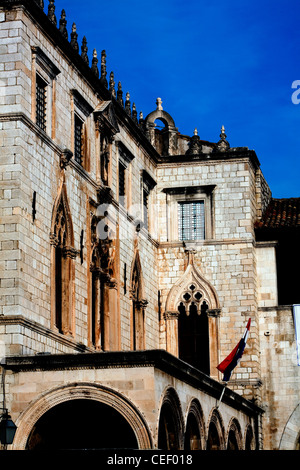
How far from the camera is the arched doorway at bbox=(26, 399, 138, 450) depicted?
2641 centimetres

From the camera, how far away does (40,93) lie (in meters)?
29.5

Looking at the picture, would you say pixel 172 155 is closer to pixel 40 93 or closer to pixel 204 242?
pixel 204 242

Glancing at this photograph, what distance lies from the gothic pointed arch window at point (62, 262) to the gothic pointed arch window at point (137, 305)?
5.74 metres

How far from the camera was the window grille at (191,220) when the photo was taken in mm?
38781

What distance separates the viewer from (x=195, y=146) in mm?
39750

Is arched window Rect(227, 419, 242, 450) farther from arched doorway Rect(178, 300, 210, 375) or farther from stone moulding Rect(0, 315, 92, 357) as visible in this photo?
stone moulding Rect(0, 315, 92, 357)

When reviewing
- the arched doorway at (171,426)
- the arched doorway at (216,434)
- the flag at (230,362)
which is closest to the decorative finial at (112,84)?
the flag at (230,362)

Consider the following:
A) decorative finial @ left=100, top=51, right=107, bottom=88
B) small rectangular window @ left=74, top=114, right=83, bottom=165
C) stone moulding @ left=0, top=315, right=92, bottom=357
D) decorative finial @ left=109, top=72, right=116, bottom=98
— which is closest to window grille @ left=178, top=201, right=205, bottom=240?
decorative finial @ left=109, top=72, right=116, bottom=98

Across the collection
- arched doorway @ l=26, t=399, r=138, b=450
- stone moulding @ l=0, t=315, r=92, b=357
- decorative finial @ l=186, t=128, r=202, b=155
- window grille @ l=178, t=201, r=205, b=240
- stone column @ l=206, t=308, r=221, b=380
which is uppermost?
decorative finial @ l=186, t=128, r=202, b=155

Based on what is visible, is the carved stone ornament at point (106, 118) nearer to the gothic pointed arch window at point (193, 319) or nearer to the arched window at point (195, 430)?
the gothic pointed arch window at point (193, 319)

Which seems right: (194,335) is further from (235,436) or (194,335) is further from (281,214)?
(281,214)

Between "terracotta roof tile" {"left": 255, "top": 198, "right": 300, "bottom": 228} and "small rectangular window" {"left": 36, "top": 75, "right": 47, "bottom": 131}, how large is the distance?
11.5 meters
